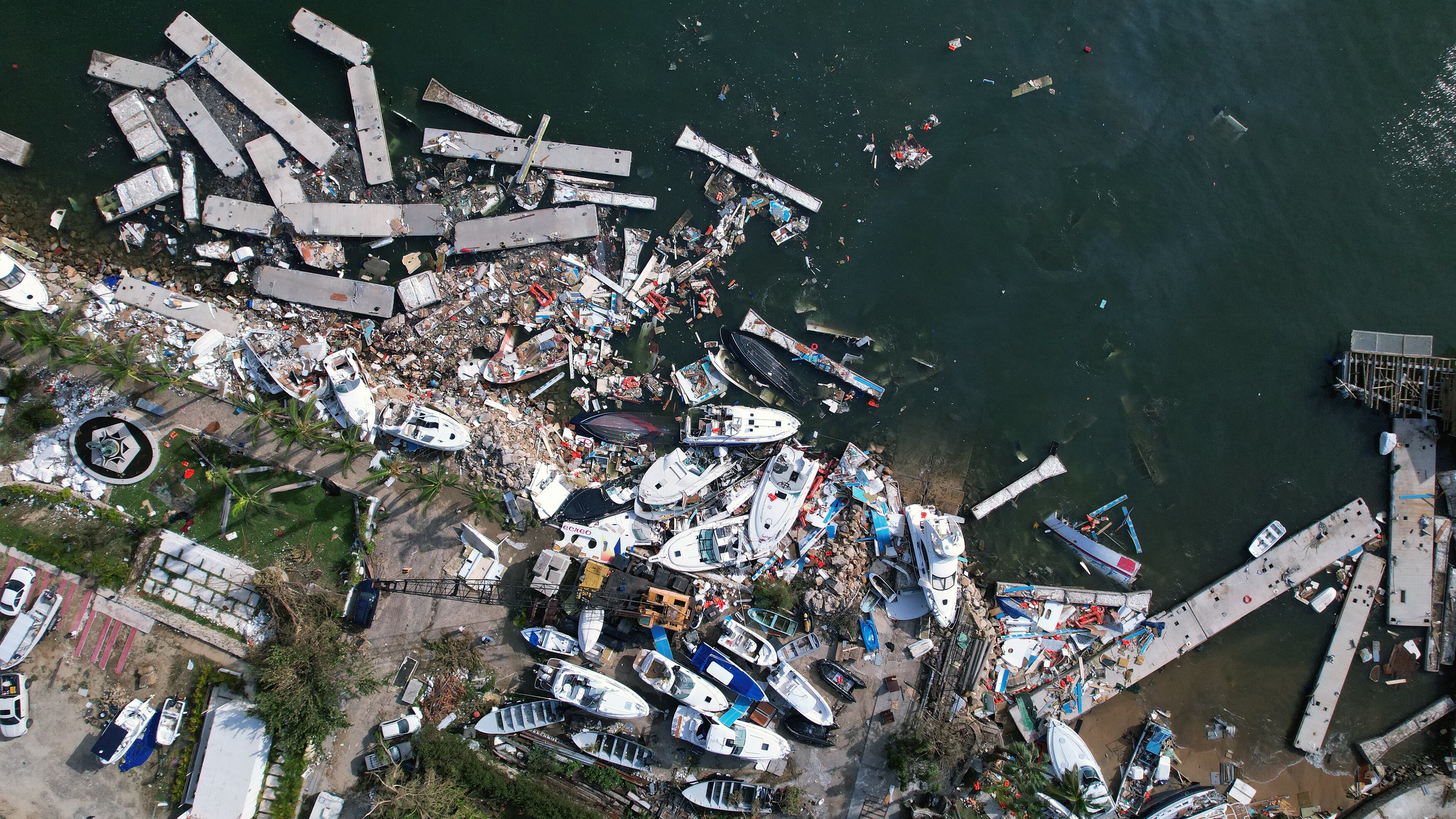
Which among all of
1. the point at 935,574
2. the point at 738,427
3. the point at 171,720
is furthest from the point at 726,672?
the point at 171,720

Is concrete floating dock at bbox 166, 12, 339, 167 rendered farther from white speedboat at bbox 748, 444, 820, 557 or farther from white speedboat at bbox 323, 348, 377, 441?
white speedboat at bbox 748, 444, 820, 557

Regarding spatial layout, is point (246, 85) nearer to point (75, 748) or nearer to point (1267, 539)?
point (75, 748)

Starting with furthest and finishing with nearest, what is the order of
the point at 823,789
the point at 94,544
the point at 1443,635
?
the point at 1443,635 < the point at 823,789 < the point at 94,544

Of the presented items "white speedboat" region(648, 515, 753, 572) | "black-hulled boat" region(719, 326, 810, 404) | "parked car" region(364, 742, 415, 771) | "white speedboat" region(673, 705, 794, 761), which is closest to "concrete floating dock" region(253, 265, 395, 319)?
"black-hulled boat" region(719, 326, 810, 404)

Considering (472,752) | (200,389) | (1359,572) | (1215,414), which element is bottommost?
(472,752)

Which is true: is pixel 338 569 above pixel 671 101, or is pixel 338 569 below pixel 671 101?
below

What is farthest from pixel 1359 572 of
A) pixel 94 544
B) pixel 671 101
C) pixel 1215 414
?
pixel 94 544

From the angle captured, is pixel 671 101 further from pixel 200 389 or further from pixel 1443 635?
pixel 1443 635

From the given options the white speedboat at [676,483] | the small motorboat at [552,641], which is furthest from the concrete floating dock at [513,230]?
the small motorboat at [552,641]

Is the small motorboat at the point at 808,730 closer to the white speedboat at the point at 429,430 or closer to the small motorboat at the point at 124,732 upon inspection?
the white speedboat at the point at 429,430
